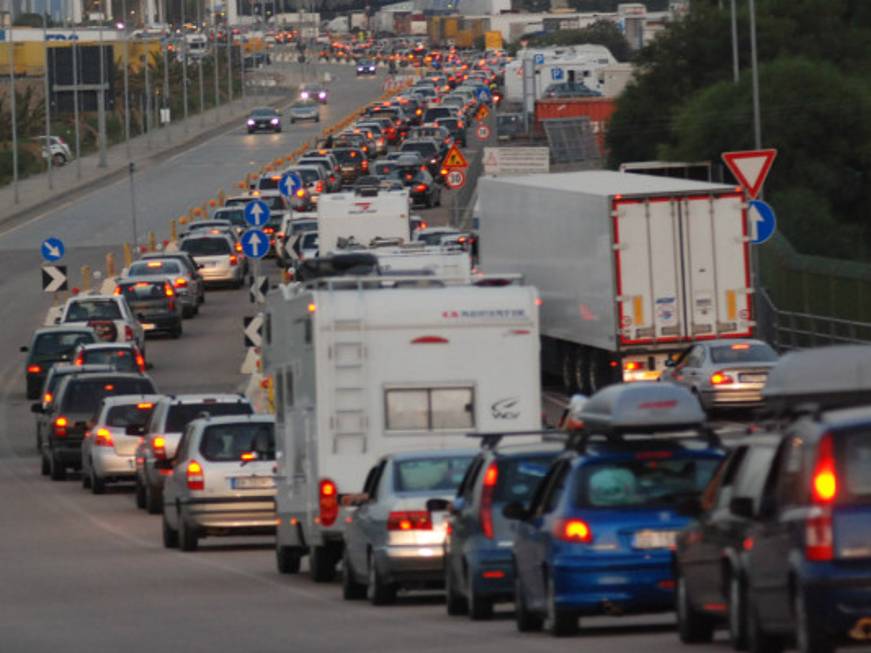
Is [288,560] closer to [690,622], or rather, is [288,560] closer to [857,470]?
[690,622]

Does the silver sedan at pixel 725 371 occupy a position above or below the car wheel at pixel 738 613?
below

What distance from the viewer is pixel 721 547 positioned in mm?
14633

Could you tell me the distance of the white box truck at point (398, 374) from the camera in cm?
2278

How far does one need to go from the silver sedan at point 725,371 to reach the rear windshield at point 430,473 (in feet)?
56.2

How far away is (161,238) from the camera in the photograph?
273ft

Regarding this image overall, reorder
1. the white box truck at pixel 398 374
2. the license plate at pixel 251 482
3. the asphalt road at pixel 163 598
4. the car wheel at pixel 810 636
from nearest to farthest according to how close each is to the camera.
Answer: the car wheel at pixel 810 636 → the asphalt road at pixel 163 598 → the white box truck at pixel 398 374 → the license plate at pixel 251 482

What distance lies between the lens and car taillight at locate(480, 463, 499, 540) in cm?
1855

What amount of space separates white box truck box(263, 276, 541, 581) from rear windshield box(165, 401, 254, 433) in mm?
10577

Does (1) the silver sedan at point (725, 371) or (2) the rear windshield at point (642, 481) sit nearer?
(2) the rear windshield at point (642, 481)

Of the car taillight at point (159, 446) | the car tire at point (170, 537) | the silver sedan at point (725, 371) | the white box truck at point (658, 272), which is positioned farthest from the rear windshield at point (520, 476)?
the white box truck at point (658, 272)

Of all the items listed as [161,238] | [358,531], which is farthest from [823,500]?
[161,238]

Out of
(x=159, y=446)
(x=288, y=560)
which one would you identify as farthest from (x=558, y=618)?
(x=159, y=446)

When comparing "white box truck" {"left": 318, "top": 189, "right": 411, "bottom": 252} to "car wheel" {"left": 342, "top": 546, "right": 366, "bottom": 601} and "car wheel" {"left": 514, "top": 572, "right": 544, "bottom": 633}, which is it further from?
"car wheel" {"left": 514, "top": 572, "right": 544, "bottom": 633}

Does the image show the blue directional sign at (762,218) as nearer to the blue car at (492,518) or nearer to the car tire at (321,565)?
the car tire at (321,565)
